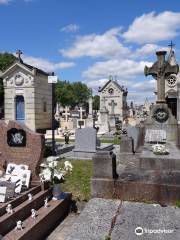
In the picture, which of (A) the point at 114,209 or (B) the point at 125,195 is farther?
(B) the point at 125,195

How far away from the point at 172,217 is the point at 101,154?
218 cm

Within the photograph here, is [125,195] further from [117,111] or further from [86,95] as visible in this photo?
[86,95]

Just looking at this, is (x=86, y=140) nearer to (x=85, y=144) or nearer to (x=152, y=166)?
(x=85, y=144)

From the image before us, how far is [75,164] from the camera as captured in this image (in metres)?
11.0

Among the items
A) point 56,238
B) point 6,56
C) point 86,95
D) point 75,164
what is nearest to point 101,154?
point 56,238

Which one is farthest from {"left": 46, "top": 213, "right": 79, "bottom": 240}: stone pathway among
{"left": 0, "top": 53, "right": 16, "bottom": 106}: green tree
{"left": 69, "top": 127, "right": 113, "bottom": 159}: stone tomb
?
{"left": 0, "top": 53, "right": 16, "bottom": 106}: green tree

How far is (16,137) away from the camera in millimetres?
7262

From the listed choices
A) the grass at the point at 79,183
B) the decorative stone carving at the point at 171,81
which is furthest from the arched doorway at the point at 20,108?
the decorative stone carving at the point at 171,81

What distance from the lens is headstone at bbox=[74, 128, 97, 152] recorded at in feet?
44.1

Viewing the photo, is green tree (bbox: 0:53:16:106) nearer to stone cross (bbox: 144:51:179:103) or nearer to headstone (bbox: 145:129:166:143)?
stone cross (bbox: 144:51:179:103)

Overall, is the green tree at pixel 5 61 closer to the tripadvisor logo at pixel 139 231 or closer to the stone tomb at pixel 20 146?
the stone tomb at pixel 20 146

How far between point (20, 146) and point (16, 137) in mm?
237

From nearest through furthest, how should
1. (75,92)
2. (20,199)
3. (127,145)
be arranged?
(20,199) < (127,145) < (75,92)

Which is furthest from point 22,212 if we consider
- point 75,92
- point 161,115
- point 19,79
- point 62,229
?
point 75,92
